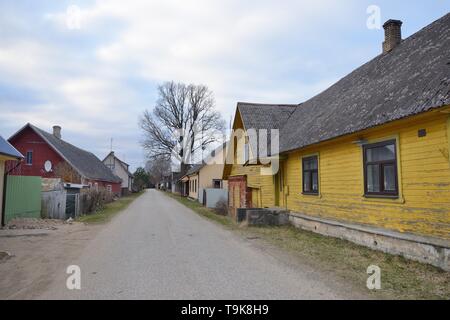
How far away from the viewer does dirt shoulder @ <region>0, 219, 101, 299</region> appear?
20.2 feet

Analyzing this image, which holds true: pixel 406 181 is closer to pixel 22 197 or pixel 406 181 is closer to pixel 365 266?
pixel 365 266

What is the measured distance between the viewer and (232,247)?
1005cm

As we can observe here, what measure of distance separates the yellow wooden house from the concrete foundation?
23 millimetres

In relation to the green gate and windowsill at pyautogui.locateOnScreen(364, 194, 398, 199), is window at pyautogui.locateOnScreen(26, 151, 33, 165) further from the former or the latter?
windowsill at pyautogui.locateOnScreen(364, 194, 398, 199)

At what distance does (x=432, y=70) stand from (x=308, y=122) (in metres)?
7.53

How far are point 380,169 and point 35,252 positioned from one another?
30.5ft

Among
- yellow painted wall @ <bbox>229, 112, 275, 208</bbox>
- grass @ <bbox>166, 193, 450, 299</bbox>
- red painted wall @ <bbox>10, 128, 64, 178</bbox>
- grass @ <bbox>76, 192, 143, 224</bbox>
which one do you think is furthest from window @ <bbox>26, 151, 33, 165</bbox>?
grass @ <bbox>166, 193, 450, 299</bbox>

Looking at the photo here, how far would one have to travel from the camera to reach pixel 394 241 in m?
8.45

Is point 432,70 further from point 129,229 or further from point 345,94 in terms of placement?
point 129,229

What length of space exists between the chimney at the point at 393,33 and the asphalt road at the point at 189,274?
362 inches

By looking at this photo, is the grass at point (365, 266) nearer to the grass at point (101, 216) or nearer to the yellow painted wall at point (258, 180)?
the yellow painted wall at point (258, 180)

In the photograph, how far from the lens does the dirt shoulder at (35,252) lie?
6.15m

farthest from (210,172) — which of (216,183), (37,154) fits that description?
(37,154)
